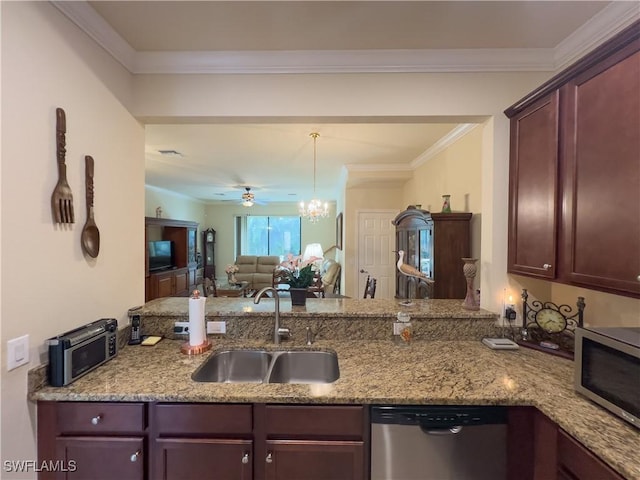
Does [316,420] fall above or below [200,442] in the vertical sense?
above

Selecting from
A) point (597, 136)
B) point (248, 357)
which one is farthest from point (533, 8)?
point (248, 357)

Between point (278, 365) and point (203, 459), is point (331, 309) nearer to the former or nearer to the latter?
point (278, 365)

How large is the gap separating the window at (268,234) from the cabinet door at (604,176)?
8.15m

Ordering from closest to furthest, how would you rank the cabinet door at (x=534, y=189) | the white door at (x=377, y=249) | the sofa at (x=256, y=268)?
the cabinet door at (x=534, y=189)
the white door at (x=377, y=249)
the sofa at (x=256, y=268)

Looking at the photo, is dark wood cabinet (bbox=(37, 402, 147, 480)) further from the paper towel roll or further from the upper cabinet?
the upper cabinet

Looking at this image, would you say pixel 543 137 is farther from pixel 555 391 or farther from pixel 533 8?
pixel 555 391

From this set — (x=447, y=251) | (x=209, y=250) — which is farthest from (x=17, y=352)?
(x=209, y=250)

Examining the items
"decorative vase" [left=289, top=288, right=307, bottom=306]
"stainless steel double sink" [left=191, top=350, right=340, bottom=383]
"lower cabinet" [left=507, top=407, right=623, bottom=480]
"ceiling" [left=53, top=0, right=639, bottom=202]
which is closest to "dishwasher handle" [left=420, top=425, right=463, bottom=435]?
"lower cabinet" [left=507, top=407, right=623, bottom=480]

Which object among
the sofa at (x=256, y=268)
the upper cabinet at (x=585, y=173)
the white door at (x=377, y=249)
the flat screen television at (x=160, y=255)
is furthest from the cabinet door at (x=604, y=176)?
the sofa at (x=256, y=268)

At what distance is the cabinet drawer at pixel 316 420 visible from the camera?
1238 millimetres

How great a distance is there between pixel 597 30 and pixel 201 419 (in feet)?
8.93

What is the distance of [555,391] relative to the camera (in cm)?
125

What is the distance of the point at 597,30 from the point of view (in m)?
1.53

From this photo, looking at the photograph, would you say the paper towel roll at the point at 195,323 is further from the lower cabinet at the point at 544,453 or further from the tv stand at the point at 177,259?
the tv stand at the point at 177,259
